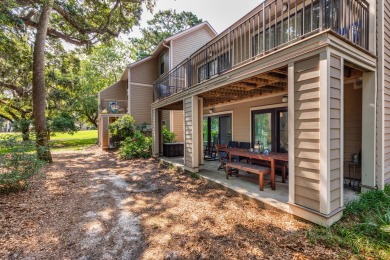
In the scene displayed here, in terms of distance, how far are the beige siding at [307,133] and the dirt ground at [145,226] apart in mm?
553

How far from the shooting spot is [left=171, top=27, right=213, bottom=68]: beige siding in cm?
1320

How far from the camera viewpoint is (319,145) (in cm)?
295

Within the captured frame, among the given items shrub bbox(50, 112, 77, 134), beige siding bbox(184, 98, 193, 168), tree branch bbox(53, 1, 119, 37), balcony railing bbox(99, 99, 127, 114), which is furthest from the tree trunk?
shrub bbox(50, 112, 77, 134)

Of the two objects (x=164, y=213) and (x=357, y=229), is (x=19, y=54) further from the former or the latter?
(x=357, y=229)

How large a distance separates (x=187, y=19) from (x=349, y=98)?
23.7 metres

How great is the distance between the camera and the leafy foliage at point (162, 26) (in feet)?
77.9

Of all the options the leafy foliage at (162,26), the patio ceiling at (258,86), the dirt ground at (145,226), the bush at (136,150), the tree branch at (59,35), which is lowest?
the dirt ground at (145,226)

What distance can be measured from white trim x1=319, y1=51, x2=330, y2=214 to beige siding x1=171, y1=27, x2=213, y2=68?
37.0 ft

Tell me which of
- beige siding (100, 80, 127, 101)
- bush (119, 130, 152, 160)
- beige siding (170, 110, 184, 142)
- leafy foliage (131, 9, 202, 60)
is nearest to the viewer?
bush (119, 130, 152, 160)

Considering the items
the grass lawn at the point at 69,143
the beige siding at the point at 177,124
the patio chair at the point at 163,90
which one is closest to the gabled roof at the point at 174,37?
the beige siding at the point at 177,124

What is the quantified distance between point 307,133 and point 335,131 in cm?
42

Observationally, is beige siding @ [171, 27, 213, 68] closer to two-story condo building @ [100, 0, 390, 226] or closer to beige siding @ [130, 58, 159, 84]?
beige siding @ [130, 58, 159, 84]

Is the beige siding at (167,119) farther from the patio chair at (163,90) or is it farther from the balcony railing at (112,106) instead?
the patio chair at (163,90)

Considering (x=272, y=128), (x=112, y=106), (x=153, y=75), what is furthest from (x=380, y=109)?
(x=112, y=106)
